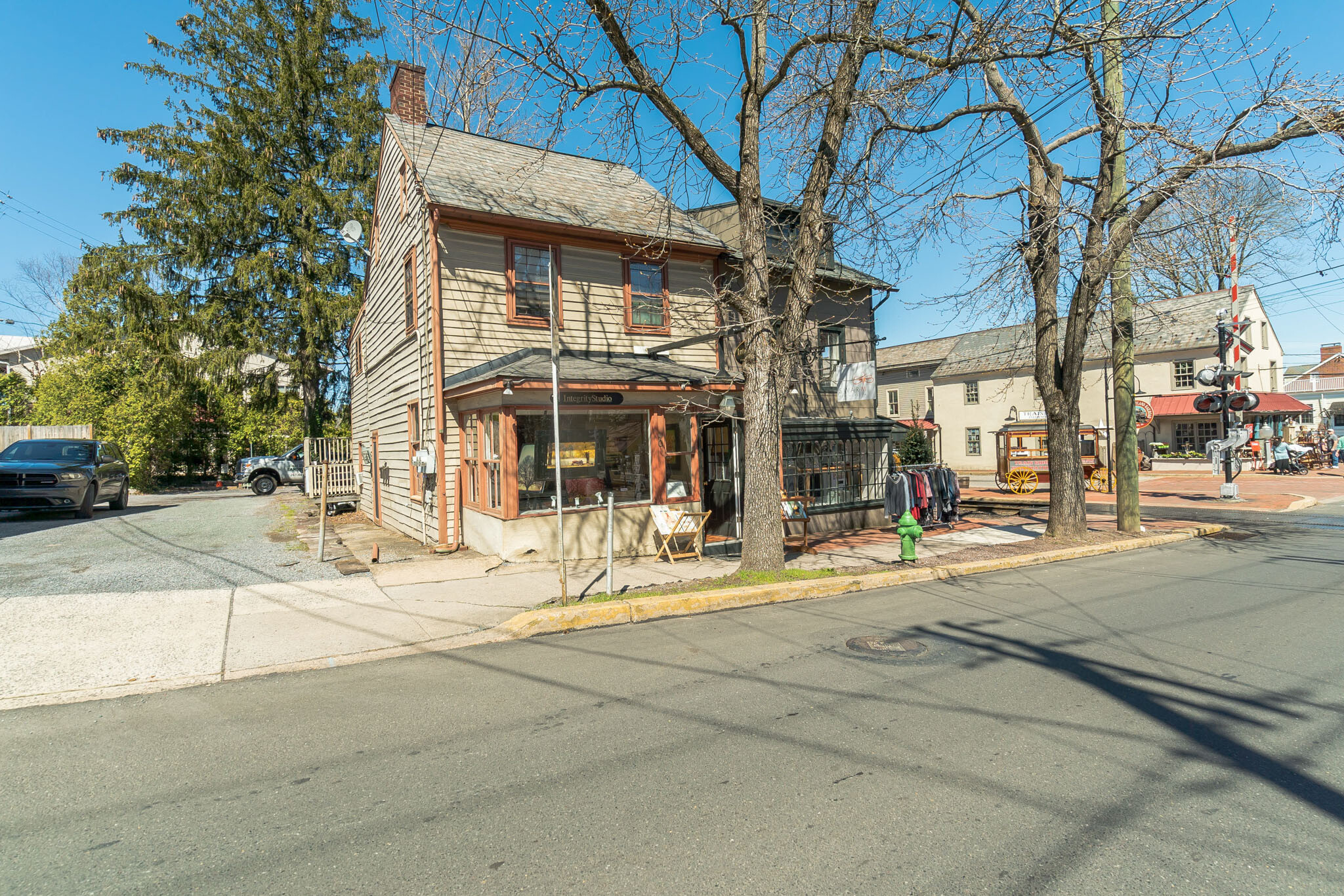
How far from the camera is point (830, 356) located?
1633cm

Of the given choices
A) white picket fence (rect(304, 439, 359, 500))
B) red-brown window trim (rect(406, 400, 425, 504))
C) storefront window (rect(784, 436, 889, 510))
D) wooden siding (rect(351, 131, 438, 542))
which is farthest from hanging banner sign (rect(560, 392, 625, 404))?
white picket fence (rect(304, 439, 359, 500))

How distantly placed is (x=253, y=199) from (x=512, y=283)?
18938 millimetres

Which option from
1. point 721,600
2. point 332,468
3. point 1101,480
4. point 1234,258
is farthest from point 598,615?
point 1101,480

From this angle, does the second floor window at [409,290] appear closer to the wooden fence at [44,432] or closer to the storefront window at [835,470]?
the storefront window at [835,470]

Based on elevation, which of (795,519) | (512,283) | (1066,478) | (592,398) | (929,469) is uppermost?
(512,283)

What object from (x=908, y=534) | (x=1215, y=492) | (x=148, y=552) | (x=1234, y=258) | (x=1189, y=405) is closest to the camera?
(x=908, y=534)

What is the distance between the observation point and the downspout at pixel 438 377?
11.1 metres

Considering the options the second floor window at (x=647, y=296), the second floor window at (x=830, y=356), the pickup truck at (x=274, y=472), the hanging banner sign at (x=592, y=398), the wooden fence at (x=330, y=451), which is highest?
the second floor window at (x=647, y=296)

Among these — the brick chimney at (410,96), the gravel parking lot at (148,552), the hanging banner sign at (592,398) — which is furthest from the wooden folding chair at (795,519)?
the brick chimney at (410,96)

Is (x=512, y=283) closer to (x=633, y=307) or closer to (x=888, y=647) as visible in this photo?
(x=633, y=307)

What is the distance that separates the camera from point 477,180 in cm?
1262

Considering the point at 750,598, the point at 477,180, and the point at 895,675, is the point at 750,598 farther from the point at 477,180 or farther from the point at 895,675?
the point at 477,180

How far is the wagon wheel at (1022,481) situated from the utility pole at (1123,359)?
10.7 m

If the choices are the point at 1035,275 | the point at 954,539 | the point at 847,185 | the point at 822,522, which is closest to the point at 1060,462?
the point at 954,539
